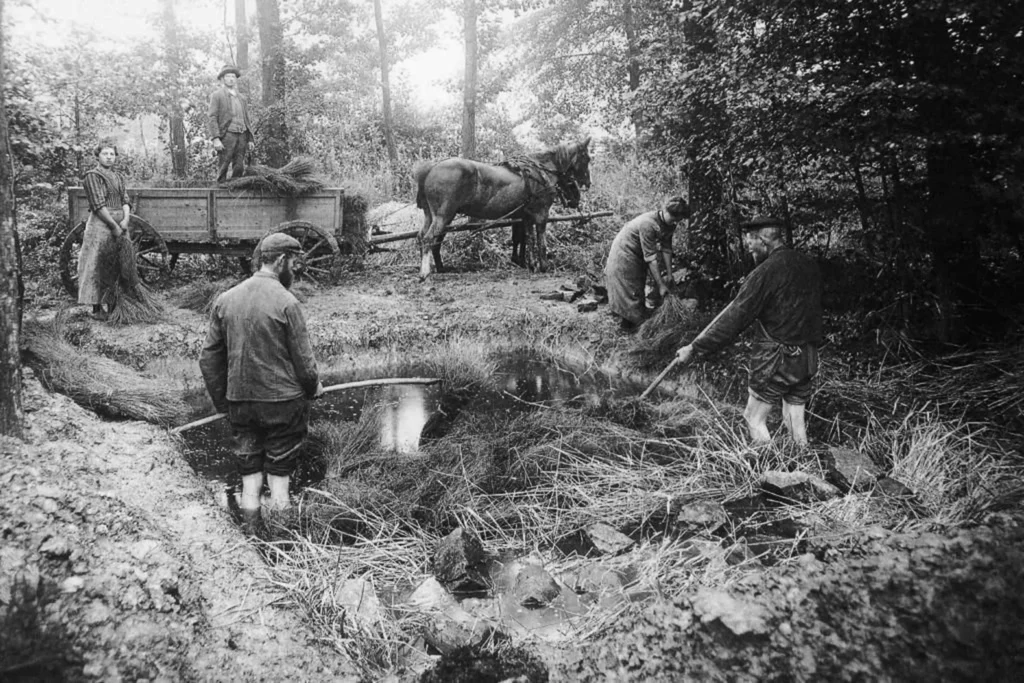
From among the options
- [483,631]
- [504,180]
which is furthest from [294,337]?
[504,180]

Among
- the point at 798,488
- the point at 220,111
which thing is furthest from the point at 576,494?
the point at 220,111

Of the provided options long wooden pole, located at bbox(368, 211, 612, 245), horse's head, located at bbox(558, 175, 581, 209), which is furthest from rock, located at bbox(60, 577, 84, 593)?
horse's head, located at bbox(558, 175, 581, 209)

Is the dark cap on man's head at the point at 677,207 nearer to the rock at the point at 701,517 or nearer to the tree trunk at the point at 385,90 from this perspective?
the rock at the point at 701,517

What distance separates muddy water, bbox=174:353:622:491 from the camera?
14.9ft

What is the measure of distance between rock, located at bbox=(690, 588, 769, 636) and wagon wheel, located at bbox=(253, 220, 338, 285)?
745cm

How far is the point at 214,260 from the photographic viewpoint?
1035 centimetres

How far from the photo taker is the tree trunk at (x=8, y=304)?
357 centimetres

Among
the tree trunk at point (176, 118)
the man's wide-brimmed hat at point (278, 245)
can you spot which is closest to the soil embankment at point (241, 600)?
the man's wide-brimmed hat at point (278, 245)

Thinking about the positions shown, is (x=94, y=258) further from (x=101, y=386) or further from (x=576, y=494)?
(x=576, y=494)

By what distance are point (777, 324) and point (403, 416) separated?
303 cm

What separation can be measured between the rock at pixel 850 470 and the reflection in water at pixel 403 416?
2.68 meters

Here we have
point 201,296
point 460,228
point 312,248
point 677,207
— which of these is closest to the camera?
point 677,207

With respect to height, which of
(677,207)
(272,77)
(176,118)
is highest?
(272,77)

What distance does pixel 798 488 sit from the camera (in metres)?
3.71
